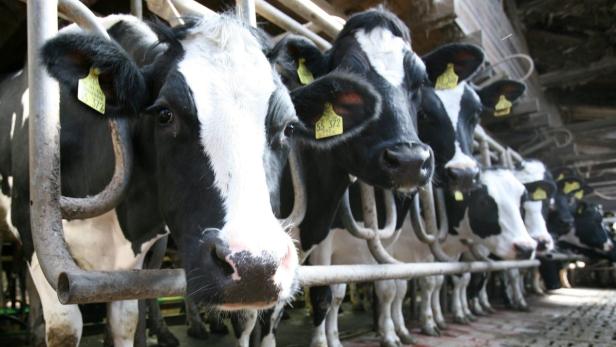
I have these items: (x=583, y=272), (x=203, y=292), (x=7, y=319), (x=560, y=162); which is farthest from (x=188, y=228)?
(x=583, y=272)

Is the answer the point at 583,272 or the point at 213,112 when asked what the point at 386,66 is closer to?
the point at 213,112

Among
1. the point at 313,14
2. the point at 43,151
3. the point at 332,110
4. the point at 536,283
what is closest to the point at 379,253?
the point at 332,110

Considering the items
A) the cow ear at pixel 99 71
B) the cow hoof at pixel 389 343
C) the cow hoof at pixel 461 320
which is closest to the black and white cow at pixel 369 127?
the cow ear at pixel 99 71

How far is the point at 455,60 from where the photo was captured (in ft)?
12.0

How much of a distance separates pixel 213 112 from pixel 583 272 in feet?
46.2

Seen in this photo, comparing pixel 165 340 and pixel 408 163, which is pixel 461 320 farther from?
pixel 408 163

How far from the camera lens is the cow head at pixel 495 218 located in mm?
5199

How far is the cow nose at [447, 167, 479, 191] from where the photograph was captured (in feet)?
11.4

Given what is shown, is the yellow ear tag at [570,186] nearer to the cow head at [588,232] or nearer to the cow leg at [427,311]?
the cow head at [588,232]

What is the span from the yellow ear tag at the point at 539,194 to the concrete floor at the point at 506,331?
149 centimetres

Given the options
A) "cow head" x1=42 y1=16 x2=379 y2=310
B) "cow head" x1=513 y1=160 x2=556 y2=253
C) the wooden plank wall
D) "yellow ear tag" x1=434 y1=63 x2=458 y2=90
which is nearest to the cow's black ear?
the wooden plank wall

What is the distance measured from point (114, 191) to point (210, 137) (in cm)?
40

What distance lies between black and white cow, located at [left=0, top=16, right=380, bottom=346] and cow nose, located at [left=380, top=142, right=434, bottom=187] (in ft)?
1.05

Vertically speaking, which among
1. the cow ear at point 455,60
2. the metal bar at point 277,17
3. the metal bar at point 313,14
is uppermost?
the metal bar at point 313,14
